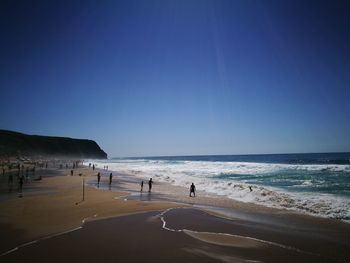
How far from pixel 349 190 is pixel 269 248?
21408mm

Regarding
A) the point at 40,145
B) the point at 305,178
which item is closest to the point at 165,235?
the point at 305,178

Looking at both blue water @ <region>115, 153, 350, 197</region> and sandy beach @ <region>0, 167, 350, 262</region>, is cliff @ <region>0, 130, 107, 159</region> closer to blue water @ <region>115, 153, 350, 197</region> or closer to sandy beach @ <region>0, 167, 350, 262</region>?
blue water @ <region>115, 153, 350, 197</region>

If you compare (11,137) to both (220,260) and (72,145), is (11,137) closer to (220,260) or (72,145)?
(72,145)

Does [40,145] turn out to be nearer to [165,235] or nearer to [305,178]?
[305,178]

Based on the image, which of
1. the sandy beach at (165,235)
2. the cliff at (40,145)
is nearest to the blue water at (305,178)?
the sandy beach at (165,235)

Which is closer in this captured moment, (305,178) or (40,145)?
(305,178)

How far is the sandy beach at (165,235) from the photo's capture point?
9820 mm

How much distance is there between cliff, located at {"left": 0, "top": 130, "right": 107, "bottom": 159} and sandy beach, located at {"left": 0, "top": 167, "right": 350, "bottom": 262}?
113991 millimetres

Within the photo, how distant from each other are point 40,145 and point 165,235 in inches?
6702

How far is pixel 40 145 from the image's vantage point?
161750 mm

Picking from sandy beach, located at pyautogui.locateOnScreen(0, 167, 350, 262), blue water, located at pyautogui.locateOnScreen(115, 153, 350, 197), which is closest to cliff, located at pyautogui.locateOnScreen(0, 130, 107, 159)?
blue water, located at pyautogui.locateOnScreen(115, 153, 350, 197)

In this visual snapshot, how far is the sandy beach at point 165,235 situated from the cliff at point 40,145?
374 ft

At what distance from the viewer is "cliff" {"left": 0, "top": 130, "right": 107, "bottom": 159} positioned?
131 m

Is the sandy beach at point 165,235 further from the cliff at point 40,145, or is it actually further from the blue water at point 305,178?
the cliff at point 40,145
